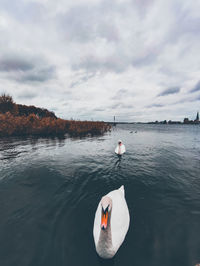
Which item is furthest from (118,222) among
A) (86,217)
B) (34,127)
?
(34,127)

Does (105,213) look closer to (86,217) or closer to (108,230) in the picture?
(108,230)

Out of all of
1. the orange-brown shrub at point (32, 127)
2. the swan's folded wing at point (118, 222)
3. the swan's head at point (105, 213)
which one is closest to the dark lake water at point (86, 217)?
the swan's folded wing at point (118, 222)

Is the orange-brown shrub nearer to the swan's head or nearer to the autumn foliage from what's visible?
the autumn foliage

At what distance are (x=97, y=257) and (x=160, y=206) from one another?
3431mm

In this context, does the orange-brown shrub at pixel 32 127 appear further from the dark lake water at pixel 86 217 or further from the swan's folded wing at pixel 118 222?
the swan's folded wing at pixel 118 222

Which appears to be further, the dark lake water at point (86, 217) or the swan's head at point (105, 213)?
the dark lake water at point (86, 217)

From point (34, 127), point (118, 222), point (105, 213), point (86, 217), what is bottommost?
point (86, 217)

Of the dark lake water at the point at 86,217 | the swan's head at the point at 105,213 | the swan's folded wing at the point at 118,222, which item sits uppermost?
the swan's head at the point at 105,213

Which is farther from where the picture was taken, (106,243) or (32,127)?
(32,127)

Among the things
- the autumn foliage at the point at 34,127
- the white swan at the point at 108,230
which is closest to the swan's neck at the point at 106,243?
the white swan at the point at 108,230

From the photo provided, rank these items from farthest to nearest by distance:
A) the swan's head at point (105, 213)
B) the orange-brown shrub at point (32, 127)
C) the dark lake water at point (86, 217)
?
the orange-brown shrub at point (32, 127)
the dark lake water at point (86, 217)
the swan's head at point (105, 213)

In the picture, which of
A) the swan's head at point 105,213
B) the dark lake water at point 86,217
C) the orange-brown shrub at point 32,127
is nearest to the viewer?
the swan's head at point 105,213

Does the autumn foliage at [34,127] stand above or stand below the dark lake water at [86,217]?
above

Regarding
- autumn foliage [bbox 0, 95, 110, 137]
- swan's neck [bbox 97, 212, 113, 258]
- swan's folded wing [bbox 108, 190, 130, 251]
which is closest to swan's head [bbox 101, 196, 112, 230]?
swan's neck [bbox 97, 212, 113, 258]
